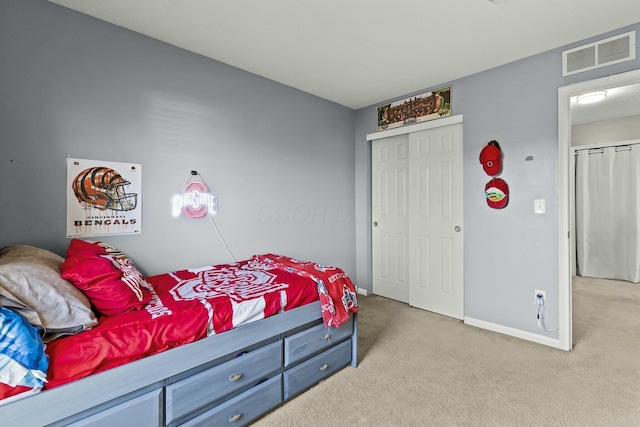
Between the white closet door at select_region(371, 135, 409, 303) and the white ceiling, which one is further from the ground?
the white ceiling

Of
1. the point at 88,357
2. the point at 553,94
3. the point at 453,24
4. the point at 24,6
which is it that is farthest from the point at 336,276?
the point at 24,6

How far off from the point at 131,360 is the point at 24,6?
2.16m

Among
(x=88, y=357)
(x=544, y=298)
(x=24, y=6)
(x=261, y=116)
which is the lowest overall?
(x=544, y=298)

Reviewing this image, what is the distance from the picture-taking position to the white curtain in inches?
175

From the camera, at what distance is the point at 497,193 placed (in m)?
2.88

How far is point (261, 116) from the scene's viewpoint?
3053 mm

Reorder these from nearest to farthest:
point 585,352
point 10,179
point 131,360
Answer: point 131,360 → point 10,179 → point 585,352

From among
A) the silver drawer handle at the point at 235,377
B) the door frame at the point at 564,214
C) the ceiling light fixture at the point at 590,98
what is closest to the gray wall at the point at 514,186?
the door frame at the point at 564,214

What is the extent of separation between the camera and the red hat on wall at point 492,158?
2840 mm

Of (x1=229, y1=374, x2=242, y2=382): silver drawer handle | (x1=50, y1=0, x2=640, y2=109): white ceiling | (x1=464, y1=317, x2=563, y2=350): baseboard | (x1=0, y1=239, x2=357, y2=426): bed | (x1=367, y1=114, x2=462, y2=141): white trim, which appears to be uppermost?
(x1=50, y1=0, x2=640, y2=109): white ceiling

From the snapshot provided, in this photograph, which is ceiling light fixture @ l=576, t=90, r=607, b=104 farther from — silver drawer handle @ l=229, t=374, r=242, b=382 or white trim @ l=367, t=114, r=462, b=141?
silver drawer handle @ l=229, t=374, r=242, b=382

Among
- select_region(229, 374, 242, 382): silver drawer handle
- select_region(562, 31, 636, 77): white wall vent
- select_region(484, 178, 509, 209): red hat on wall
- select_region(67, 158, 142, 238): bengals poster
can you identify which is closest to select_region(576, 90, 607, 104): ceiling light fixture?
select_region(562, 31, 636, 77): white wall vent

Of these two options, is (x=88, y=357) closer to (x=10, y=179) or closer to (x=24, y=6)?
(x=10, y=179)

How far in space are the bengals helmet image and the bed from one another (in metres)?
0.33
